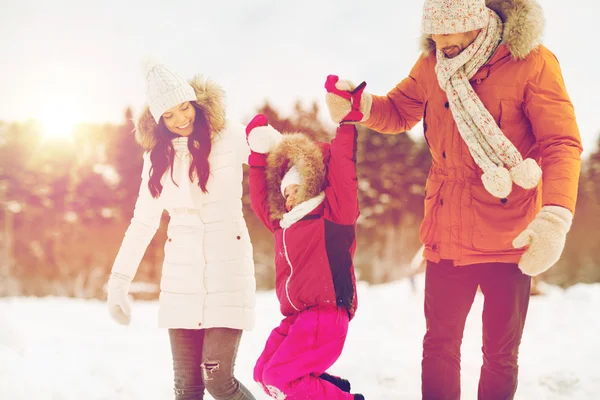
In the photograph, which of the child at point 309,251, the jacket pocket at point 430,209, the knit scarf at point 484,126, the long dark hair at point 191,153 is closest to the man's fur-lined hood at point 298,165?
the child at point 309,251

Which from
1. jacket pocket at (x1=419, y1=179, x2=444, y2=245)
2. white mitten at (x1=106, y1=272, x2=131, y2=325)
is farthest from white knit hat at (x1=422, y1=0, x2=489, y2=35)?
white mitten at (x1=106, y1=272, x2=131, y2=325)

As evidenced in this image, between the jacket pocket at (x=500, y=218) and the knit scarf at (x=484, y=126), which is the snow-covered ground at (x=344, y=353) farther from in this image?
the knit scarf at (x=484, y=126)

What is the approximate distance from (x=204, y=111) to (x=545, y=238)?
1.44 metres

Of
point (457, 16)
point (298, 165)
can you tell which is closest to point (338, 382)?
point (298, 165)

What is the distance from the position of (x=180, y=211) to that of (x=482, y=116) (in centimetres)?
129

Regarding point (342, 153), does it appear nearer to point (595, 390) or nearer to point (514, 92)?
point (514, 92)

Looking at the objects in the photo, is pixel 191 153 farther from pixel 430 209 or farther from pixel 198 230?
pixel 430 209

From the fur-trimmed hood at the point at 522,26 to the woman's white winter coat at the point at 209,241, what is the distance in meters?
1.17

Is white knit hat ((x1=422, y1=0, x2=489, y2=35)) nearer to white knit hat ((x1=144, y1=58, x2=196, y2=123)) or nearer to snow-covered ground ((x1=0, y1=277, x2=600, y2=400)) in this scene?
white knit hat ((x1=144, y1=58, x2=196, y2=123))

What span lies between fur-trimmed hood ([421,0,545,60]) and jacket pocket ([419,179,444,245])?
0.57 meters

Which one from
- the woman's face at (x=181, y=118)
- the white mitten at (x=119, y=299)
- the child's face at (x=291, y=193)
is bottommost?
the white mitten at (x=119, y=299)

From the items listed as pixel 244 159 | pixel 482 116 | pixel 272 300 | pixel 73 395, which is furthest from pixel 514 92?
pixel 272 300

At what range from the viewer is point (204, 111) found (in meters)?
2.36

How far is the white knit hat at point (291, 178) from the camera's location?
227cm
